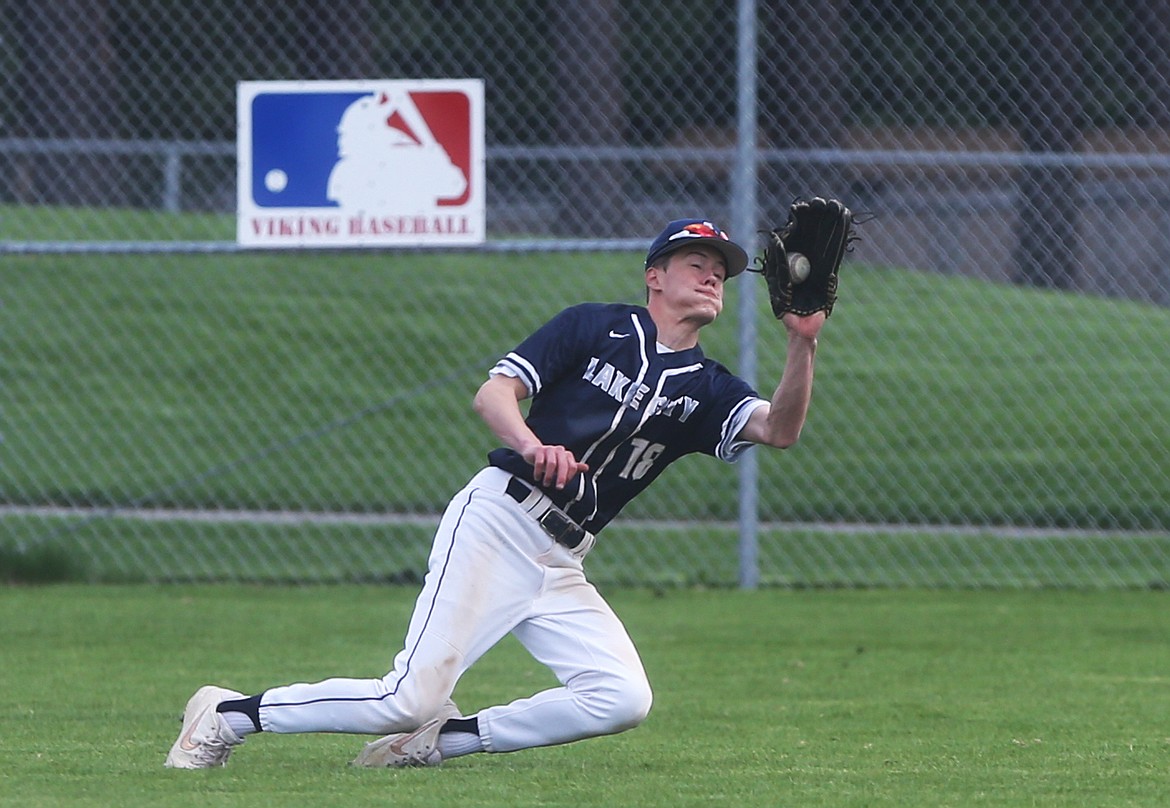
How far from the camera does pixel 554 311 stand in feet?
44.1

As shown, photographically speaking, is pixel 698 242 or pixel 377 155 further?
pixel 377 155

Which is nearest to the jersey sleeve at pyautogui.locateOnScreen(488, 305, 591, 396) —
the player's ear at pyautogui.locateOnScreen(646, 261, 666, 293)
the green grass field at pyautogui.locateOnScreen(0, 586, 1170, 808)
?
the player's ear at pyautogui.locateOnScreen(646, 261, 666, 293)

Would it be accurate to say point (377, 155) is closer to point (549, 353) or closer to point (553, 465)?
point (549, 353)

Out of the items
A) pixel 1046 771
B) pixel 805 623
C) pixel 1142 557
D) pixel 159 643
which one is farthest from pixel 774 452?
pixel 1046 771

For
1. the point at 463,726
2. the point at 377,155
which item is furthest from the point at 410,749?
the point at 377,155

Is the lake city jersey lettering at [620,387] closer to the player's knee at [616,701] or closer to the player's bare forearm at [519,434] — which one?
the player's bare forearm at [519,434]

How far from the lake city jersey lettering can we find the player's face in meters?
0.26

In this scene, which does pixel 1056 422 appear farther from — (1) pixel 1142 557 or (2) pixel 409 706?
(2) pixel 409 706

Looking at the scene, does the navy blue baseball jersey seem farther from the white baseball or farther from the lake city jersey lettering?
the white baseball

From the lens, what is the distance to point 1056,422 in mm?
A: 11867

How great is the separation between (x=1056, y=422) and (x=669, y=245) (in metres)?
7.77

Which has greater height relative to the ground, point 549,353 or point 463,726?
point 549,353

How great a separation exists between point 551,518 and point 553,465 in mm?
543

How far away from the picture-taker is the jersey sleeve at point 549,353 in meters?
4.57
